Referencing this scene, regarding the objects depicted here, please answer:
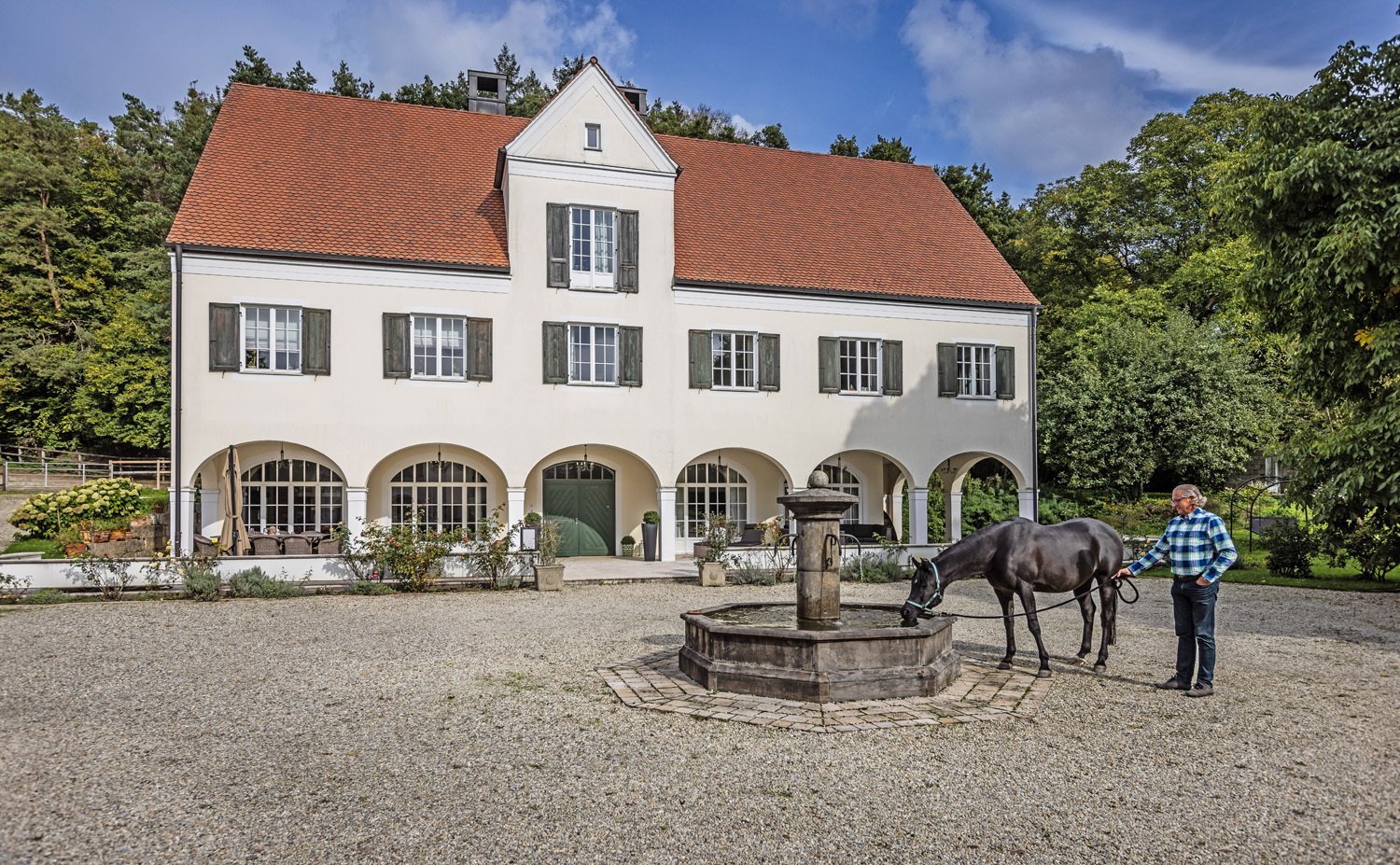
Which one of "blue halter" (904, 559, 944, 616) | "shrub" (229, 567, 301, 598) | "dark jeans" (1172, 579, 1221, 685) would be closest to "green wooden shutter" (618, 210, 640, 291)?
"shrub" (229, 567, 301, 598)

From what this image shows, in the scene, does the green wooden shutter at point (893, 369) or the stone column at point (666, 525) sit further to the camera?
the green wooden shutter at point (893, 369)

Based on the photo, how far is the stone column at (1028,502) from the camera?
78.5 feet

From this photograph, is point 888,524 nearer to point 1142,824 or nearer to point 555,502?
point 555,502

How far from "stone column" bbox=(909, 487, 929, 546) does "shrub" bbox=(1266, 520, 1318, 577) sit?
723 cm

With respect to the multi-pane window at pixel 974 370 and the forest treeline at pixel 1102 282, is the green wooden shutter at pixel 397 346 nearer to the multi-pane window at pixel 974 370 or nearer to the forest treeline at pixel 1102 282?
the multi-pane window at pixel 974 370

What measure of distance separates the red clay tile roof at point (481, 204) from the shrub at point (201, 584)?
278 inches

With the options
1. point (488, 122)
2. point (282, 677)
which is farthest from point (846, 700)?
point (488, 122)

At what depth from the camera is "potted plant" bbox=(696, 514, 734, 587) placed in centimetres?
1758

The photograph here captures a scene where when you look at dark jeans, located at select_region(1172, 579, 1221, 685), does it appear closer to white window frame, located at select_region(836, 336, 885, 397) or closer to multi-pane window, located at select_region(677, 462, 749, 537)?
white window frame, located at select_region(836, 336, 885, 397)

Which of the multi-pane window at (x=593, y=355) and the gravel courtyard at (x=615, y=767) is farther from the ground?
the multi-pane window at (x=593, y=355)

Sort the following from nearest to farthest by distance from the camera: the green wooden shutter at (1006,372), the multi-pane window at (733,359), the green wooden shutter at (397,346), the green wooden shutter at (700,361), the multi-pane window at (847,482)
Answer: the green wooden shutter at (397,346) → the green wooden shutter at (700,361) → the multi-pane window at (733,359) → the green wooden shutter at (1006,372) → the multi-pane window at (847,482)

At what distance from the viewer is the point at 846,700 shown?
26.3 feet

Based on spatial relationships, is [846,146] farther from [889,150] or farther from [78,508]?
[78,508]

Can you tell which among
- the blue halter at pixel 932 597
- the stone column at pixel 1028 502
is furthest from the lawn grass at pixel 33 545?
the stone column at pixel 1028 502
